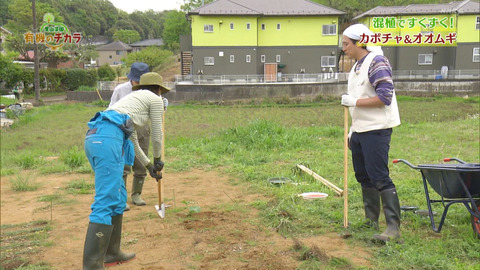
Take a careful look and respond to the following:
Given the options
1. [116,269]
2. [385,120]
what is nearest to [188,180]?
[116,269]

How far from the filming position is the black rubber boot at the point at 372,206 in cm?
391

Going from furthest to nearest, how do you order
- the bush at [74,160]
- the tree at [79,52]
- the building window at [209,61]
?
1. the tree at [79,52]
2. the building window at [209,61]
3. the bush at [74,160]

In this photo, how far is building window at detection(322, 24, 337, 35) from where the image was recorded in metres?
32.4

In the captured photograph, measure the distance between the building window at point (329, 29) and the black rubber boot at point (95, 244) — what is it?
31.5m

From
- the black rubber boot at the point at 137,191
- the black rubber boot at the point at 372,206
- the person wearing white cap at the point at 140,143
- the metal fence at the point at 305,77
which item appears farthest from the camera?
the metal fence at the point at 305,77

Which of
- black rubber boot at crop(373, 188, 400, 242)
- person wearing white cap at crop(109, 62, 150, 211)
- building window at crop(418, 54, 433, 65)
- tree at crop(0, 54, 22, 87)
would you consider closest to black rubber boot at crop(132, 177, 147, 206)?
person wearing white cap at crop(109, 62, 150, 211)

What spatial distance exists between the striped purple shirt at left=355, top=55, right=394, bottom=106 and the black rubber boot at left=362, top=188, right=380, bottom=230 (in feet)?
2.93

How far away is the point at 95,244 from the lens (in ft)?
9.94

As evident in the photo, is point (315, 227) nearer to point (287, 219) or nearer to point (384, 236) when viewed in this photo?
point (287, 219)

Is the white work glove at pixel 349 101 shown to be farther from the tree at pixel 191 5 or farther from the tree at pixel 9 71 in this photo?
the tree at pixel 191 5

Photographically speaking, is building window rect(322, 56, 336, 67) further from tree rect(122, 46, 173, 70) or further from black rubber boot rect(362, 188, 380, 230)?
black rubber boot rect(362, 188, 380, 230)

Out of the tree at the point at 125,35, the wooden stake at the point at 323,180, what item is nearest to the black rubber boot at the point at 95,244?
the wooden stake at the point at 323,180

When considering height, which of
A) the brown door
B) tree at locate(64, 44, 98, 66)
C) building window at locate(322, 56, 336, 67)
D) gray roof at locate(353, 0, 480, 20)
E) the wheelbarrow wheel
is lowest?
the wheelbarrow wheel

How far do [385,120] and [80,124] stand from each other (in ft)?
52.4
